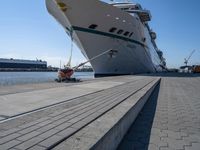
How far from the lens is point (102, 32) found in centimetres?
2398

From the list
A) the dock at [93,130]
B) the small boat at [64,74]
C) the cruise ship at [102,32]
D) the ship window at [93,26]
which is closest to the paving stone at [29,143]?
the dock at [93,130]

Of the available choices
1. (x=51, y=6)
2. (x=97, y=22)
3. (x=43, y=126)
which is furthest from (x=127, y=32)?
(x=43, y=126)

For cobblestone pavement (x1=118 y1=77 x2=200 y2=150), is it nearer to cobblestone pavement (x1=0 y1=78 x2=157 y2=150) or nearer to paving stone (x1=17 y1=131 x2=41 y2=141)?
cobblestone pavement (x1=0 y1=78 x2=157 y2=150)

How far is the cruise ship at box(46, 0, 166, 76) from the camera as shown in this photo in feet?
70.4

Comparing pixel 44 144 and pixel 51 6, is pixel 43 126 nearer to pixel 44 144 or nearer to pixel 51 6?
pixel 44 144

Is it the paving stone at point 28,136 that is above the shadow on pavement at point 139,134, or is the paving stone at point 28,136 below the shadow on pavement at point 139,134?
above

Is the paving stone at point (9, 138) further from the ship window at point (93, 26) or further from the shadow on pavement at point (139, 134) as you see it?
the ship window at point (93, 26)

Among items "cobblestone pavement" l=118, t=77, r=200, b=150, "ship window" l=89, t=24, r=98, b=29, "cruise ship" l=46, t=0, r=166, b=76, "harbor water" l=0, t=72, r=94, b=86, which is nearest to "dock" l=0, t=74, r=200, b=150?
"cobblestone pavement" l=118, t=77, r=200, b=150

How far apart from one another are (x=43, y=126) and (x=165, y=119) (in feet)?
10.9

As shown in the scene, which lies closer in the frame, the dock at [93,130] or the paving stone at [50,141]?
the paving stone at [50,141]

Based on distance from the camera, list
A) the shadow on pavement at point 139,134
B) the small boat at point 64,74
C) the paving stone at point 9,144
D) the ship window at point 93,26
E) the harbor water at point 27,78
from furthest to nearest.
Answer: the ship window at point 93,26 < the harbor water at point 27,78 < the small boat at point 64,74 < the shadow on pavement at point 139,134 < the paving stone at point 9,144

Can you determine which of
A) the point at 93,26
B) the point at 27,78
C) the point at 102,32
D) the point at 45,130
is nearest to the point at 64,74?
the point at 93,26

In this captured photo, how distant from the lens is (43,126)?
126 inches

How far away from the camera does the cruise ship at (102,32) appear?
21.5 m
